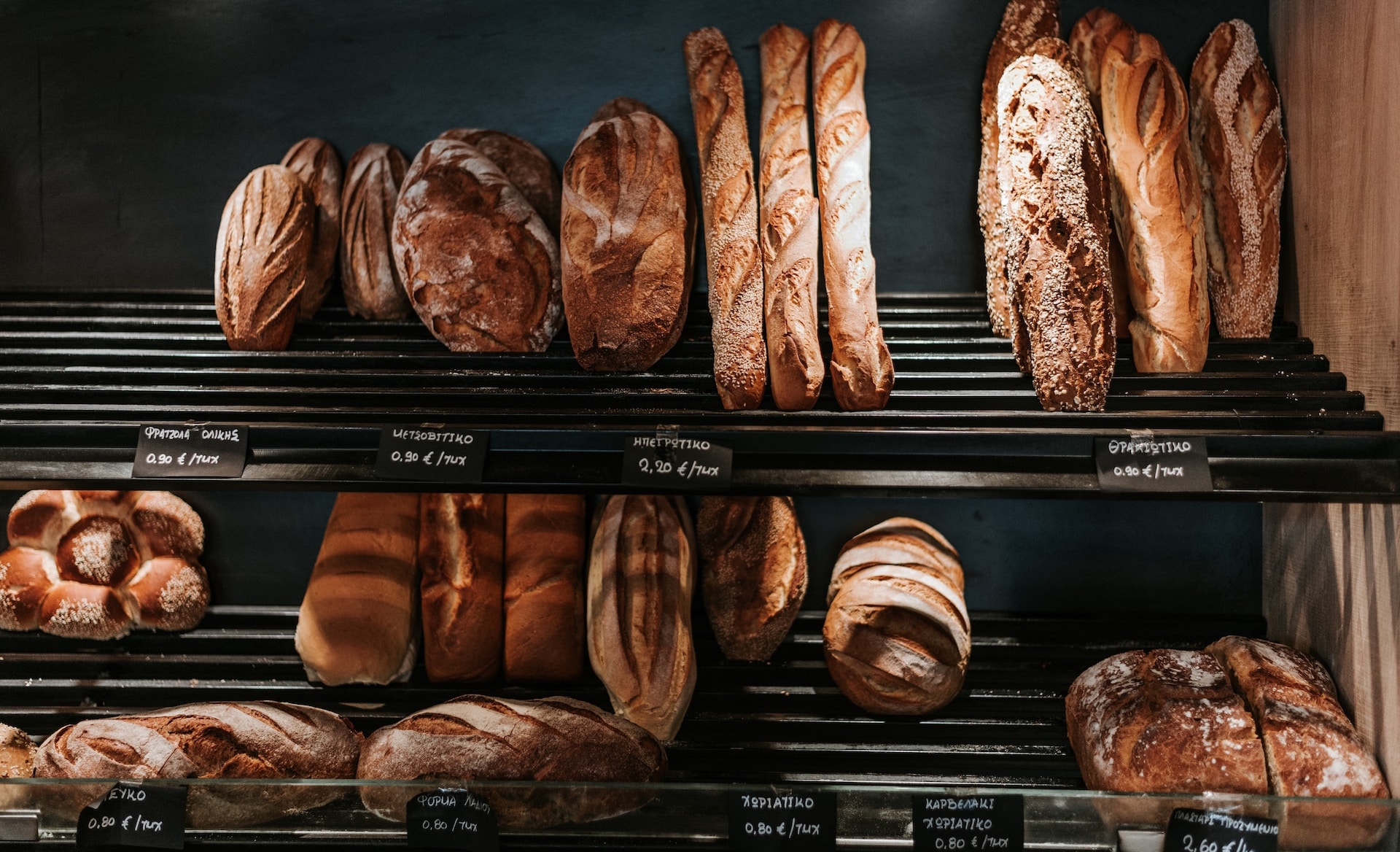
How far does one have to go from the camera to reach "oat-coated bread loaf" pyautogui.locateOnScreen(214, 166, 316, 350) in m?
1.67

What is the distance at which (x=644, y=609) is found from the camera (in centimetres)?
166

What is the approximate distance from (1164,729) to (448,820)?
1021 mm

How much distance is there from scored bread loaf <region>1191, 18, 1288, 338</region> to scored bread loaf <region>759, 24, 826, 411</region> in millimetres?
700

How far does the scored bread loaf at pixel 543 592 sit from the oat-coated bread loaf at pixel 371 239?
0.45 meters

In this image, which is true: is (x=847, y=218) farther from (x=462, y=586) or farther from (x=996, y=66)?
(x=462, y=586)

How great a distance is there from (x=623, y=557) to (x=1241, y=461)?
986 millimetres

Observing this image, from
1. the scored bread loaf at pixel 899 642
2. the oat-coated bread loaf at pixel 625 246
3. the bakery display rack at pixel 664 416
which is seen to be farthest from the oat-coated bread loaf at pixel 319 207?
the scored bread loaf at pixel 899 642

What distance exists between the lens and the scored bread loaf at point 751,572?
5.78 ft

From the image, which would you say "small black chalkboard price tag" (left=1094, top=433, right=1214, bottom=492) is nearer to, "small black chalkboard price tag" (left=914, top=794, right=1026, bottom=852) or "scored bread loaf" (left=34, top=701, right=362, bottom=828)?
"small black chalkboard price tag" (left=914, top=794, right=1026, bottom=852)

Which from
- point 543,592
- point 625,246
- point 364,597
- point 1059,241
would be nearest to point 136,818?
point 364,597

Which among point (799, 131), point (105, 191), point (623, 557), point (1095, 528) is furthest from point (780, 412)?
point (105, 191)

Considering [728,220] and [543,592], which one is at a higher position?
[728,220]

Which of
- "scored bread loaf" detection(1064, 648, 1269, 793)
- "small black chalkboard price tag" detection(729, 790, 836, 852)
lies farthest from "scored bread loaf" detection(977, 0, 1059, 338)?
"small black chalkboard price tag" detection(729, 790, 836, 852)

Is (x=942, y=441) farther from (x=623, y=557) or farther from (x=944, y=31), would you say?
(x=944, y=31)
